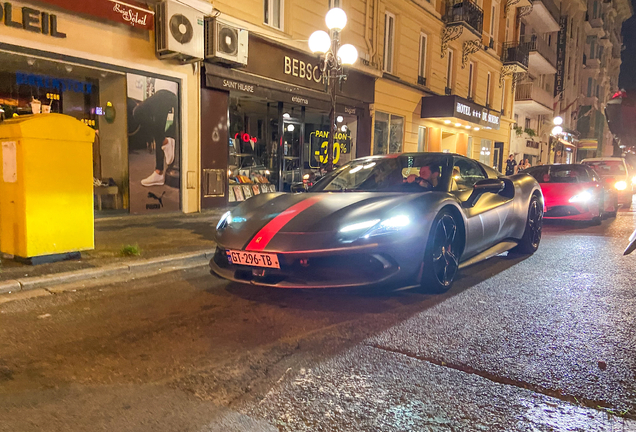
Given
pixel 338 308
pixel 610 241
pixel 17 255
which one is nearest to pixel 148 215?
pixel 17 255

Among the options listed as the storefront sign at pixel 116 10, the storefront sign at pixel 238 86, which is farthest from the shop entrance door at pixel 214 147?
the storefront sign at pixel 116 10

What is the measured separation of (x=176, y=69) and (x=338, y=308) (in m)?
7.87

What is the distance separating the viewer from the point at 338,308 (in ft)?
12.8

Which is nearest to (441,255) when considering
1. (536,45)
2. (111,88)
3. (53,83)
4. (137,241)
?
(137,241)

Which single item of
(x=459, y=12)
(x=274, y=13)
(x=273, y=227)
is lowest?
(x=273, y=227)

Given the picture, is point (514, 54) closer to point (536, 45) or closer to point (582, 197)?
point (536, 45)

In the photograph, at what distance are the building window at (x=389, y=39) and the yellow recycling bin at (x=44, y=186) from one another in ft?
44.4

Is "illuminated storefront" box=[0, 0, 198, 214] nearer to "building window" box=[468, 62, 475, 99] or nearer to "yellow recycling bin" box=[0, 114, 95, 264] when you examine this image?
"yellow recycling bin" box=[0, 114, 95, 264]

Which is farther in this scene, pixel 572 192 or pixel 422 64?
pixel 422 64

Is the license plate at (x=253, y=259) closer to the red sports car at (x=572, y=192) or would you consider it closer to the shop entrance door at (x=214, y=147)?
the shop entrance door at (x=214, y=147)

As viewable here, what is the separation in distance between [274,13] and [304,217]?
399 inches

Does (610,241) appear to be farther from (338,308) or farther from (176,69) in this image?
(176,69)

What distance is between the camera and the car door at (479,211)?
15.8ft

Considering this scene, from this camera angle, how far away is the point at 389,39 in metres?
17.1
